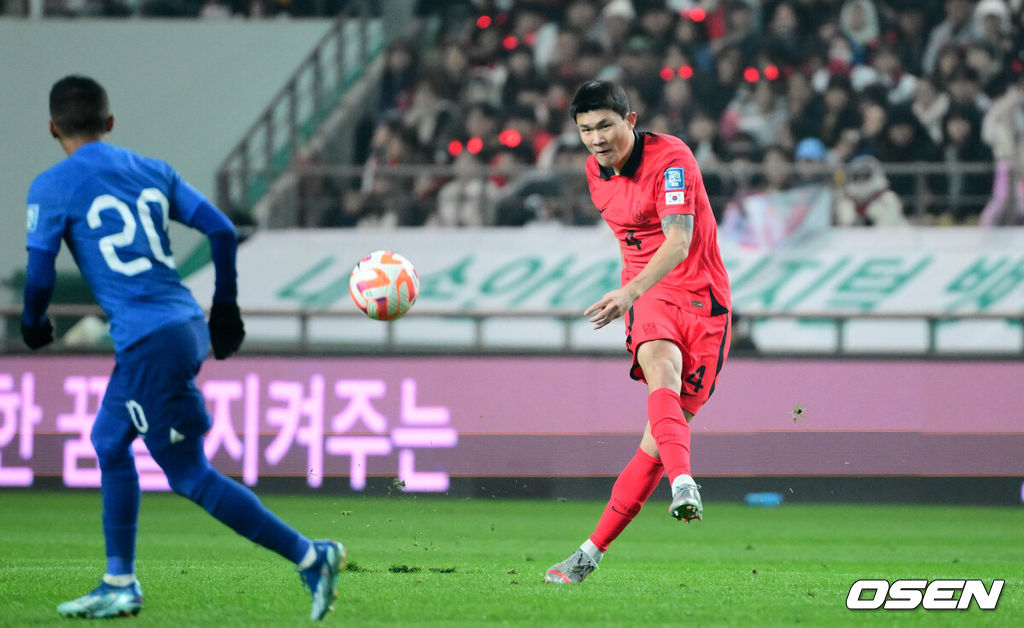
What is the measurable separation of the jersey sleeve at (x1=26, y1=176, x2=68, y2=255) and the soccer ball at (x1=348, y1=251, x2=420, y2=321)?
72.4 inches

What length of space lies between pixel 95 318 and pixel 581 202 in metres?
4.53

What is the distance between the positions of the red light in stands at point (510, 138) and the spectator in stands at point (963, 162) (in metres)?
4.13

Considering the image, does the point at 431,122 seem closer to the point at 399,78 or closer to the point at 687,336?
the point at 399,78

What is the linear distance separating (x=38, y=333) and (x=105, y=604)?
1003mm

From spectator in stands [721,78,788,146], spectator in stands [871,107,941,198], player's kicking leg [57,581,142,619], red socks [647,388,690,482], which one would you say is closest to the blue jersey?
player's kicking leg [57,581,142,619]

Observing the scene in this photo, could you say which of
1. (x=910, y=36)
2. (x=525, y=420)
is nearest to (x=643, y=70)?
(x=910, y=36)

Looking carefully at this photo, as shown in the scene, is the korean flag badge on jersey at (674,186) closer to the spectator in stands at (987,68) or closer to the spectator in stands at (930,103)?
the spectator in stands at (930,103)

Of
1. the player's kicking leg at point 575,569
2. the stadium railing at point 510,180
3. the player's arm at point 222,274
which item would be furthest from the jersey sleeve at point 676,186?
the stadium railing at point 510,180

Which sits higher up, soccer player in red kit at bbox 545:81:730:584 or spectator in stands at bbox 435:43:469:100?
spectator in stands at bbox 435:43:469:100

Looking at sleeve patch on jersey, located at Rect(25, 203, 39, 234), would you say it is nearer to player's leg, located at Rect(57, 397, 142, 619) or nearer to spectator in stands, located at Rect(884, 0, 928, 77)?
player's leg, located at Rect(57, 397, 142, 619)

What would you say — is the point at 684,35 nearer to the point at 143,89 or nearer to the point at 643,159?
the point at 143,89

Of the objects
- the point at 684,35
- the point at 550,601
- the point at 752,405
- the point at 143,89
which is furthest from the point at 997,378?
the point at 143,89

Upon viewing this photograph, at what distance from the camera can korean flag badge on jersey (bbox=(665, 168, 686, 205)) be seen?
19.9 feet

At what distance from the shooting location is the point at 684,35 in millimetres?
15203
